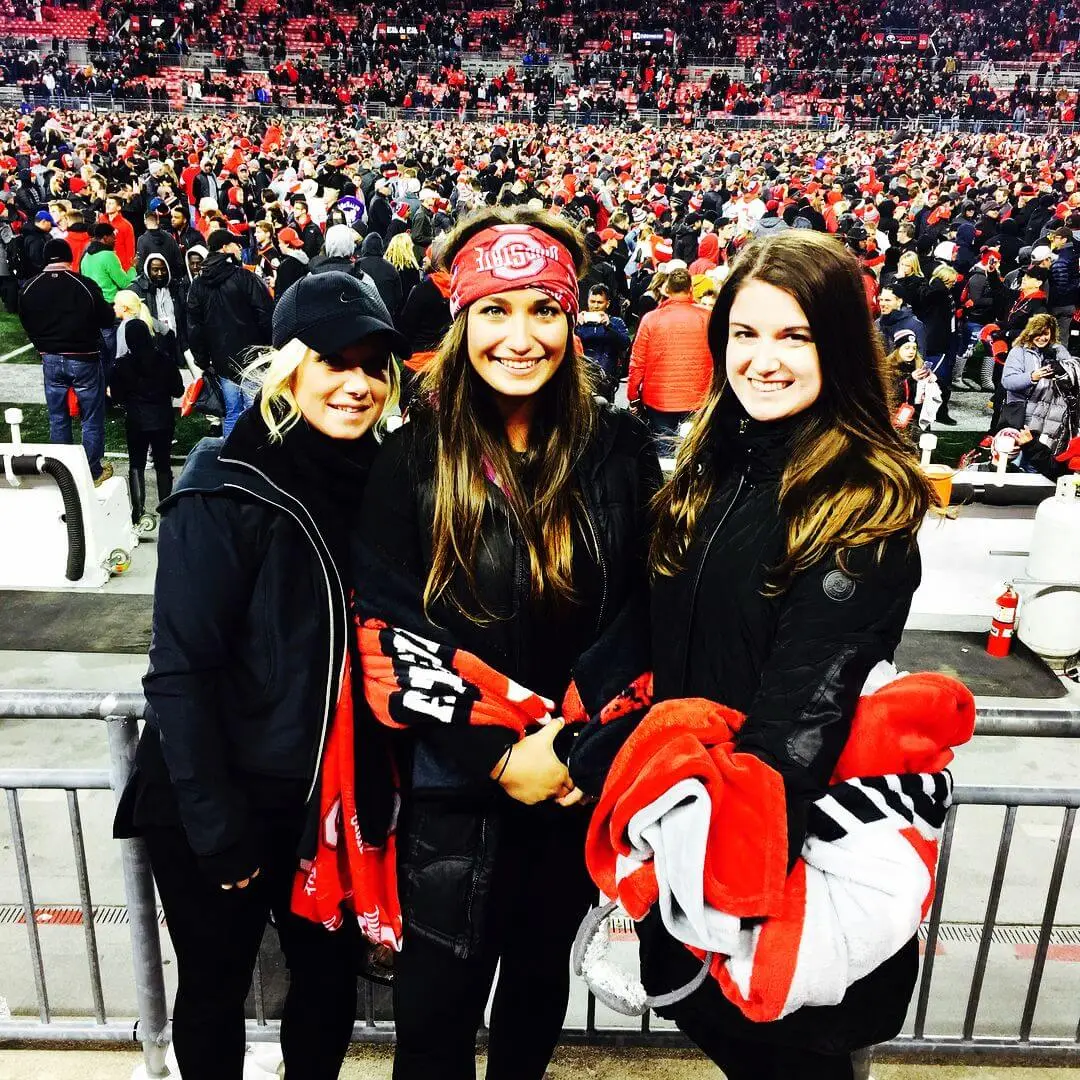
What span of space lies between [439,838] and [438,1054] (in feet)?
1.32

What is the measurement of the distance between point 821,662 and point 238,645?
1.04 metres

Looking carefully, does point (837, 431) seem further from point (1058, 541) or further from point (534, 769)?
point (1058, 541)

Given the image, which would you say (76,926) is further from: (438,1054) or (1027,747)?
(1027,747)

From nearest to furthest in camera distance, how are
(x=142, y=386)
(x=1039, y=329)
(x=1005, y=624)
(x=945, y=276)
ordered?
(x=1005, y=624), (x=142, y=386), (x=1039, y=329), (x=945, y=276)

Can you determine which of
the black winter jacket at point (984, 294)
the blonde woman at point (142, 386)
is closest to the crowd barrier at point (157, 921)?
the blonde woman at point (142, 386)

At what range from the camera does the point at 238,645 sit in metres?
1.93

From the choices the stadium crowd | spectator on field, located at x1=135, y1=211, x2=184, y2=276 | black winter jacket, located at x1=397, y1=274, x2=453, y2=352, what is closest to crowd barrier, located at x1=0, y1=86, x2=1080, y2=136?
the stadium crowd

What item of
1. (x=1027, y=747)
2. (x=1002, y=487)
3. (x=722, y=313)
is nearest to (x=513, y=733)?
(x=722, y=313)

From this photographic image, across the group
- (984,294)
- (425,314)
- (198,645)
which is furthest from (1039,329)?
(198,645)

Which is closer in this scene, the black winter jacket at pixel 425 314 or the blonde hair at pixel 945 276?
the black winter jacket at pixel 425 314

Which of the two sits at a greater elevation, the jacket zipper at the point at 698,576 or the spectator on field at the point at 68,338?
the jacket zipper at the point at 698,576

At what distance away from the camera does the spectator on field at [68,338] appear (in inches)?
281

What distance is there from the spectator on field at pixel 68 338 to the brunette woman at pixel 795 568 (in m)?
6.12

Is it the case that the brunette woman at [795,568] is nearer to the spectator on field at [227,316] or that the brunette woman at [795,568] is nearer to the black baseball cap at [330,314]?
the black baseball cap at [330,314]
